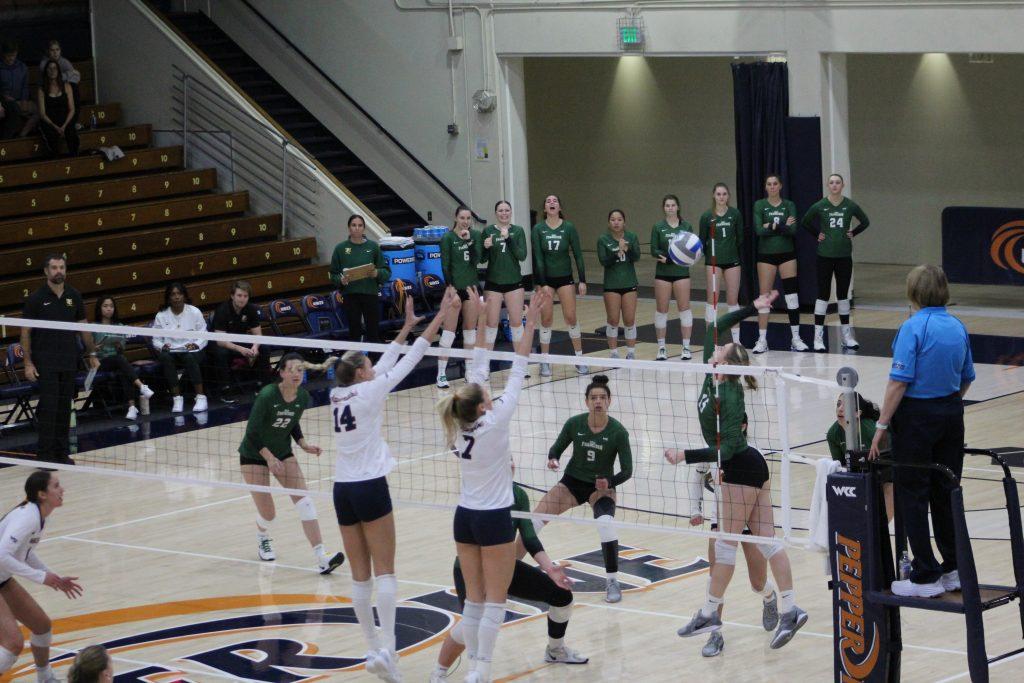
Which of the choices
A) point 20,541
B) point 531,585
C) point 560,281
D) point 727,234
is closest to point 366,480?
point 531,585

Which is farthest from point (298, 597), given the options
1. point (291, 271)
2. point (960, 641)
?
point (291, 271)

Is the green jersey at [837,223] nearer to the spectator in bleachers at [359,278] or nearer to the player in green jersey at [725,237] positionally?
the player in green jersey at [725,237]

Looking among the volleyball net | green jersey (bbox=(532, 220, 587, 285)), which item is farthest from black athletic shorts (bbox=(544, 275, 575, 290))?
the volleyball net

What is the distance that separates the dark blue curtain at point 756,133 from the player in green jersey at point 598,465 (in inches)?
430

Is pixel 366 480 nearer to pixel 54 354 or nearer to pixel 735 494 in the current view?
pixel 735 494

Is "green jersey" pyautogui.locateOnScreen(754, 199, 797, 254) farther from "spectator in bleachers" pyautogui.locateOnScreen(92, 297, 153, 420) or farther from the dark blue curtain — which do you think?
"spectator in bleachers" pyautogui.locateOnScreen(92, 297, 153, 420)

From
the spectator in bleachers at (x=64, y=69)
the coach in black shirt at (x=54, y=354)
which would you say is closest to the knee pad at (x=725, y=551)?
the coach in black shirt at (x=54, y=354)

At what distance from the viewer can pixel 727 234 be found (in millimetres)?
17484

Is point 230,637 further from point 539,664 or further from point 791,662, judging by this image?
point 791,662

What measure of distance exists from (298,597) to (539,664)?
2174 millimetres

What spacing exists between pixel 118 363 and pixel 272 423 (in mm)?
6185

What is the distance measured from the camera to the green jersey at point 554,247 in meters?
16.5

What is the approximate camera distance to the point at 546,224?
1656cm

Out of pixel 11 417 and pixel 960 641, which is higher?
pixel 11 417
